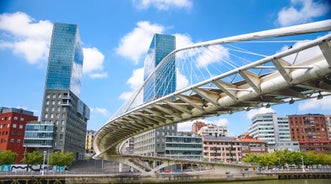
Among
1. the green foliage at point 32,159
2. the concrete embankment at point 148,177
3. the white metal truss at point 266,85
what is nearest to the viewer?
the white metal truss at point 266,85

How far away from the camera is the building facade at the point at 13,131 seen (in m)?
71.3

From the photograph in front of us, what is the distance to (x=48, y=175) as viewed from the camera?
44.3 metres

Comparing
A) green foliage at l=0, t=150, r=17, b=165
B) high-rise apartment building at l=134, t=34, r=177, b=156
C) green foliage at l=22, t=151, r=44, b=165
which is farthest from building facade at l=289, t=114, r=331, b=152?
green foliage at l=0, t=150, r=17, b=165

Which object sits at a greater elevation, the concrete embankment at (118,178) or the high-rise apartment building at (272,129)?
the high-rise apartment building at (272,129)

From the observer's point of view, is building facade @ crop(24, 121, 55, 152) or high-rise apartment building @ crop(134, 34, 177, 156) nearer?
building facade @ crop(24, 121, 55, 152)

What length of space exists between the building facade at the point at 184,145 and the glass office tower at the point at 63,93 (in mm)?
30852

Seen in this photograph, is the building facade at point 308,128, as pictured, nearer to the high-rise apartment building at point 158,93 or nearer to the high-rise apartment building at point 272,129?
the high-rise apartment building at point 272,129

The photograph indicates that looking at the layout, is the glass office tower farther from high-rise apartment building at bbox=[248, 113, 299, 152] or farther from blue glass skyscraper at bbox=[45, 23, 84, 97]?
high-rise apartment building at bbox=[248, 113, 299, 152]

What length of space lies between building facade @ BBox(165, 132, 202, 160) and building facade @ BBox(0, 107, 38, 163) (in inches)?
1579

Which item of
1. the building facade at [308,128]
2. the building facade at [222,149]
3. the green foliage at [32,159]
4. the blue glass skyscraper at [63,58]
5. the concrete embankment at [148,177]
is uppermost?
the blue glass skyscraper at [63,58]

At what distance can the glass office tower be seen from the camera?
8312 cm

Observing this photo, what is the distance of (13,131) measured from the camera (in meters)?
73.5

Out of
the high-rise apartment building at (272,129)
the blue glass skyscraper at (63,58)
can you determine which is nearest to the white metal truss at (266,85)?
the blue glass skyscraper at (63,58)

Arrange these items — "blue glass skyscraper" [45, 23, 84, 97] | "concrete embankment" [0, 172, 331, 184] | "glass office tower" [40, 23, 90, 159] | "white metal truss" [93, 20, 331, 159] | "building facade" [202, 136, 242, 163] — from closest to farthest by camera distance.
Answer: "white metal truss" [93, 20, 331, 159], "concrete embankment" [0, 172, 331, 184], "glass office tower" [40, 23, 90, 159], "blue glass skyscraper" [45, 23, 84, 97], "building facade" [202, 136, 242, 163]
